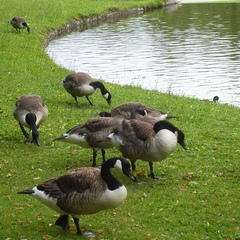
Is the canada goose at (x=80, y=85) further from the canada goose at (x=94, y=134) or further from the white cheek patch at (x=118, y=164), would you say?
the white cheek patch at (x=118, y=164)

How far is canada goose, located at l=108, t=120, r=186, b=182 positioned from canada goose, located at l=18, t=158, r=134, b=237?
207cm

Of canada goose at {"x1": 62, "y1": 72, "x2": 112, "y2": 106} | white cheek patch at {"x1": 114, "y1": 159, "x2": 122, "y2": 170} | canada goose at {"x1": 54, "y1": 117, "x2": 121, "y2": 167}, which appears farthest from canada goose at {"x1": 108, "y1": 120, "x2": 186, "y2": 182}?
canada goose at {"x1": 62, "y1": 72, "x2": 112, "y2": 106}

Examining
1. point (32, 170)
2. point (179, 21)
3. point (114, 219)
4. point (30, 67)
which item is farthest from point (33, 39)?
point (114, 219)

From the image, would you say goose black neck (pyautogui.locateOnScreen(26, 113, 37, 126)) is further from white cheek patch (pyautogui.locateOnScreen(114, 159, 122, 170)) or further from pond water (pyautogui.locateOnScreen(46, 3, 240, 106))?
pond water (pyautogui.locateOnScreen(46, 3, 240, 106))

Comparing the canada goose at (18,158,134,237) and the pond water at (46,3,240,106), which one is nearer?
the canada goose at (18,158,134,237)

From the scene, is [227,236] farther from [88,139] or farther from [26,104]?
[26,104]

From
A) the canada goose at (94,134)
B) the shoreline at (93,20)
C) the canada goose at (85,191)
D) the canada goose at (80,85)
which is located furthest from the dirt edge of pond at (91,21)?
the canada goose at (85,191)

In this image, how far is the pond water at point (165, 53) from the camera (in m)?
23.5

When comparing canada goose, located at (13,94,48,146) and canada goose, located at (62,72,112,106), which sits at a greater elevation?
canada goose, located at (13,94,48,146)

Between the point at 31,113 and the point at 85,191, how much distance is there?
15.6 feet

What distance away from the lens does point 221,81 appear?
23.7 m

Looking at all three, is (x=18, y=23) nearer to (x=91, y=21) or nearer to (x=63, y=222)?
(x=91, y=21)

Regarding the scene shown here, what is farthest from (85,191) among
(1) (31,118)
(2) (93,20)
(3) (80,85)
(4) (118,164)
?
(2) (93,20)

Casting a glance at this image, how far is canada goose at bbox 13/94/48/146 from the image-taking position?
12.3 meters
